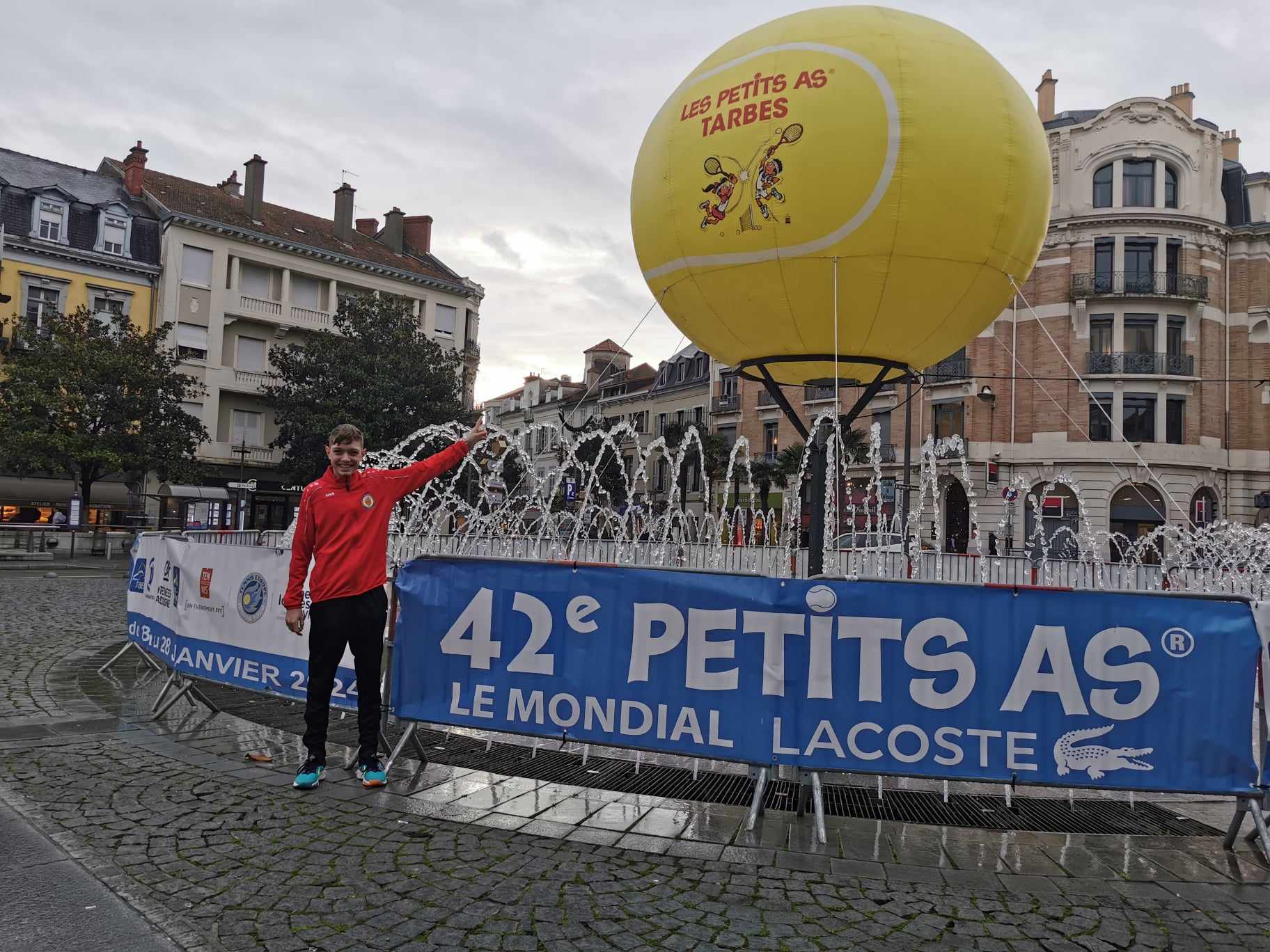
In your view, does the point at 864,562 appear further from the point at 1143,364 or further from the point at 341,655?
the point at 1143,364

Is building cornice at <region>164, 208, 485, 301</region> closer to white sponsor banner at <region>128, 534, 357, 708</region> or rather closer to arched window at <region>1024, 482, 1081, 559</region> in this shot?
arched window at <region>1024, 482, 1081, 559</region>

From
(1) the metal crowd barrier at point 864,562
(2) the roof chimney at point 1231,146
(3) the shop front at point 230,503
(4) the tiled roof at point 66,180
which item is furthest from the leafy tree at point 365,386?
(2) the roof chimney at point 1231,146

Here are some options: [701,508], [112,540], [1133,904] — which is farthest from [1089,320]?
[112,540]

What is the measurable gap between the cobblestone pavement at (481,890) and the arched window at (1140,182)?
1573 inches

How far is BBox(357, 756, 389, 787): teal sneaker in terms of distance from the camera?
16.4ft

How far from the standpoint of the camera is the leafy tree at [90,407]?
28.1m

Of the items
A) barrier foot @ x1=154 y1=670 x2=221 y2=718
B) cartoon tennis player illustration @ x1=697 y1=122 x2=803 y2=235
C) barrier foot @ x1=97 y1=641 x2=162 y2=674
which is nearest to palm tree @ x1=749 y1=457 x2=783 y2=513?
barrier foot @ x1=97 y1=641 x2=162 y2=674

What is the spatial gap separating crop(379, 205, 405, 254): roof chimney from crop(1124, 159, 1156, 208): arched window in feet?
127

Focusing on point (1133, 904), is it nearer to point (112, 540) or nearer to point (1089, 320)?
point (112, 540)

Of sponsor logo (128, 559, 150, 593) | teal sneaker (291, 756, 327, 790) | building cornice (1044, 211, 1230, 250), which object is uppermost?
building cornice (1044, 211, 1230, 250)

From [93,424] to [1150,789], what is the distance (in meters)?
33.6

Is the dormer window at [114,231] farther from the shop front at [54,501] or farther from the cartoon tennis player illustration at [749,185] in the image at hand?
the cartoon tennis player illustration at [749,185]

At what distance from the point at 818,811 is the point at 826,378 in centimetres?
374

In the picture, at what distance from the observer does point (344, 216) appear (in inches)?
1922
